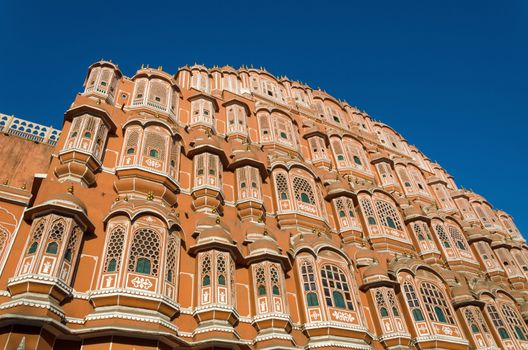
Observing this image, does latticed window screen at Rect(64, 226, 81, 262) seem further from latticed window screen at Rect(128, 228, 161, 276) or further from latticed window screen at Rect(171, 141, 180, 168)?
latticed window screen at Rect(171, 141, 180, 168)

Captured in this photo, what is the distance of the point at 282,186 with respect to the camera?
948 inches

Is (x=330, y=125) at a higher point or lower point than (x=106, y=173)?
higher

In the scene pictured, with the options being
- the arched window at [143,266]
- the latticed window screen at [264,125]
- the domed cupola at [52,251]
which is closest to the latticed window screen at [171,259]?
the arched window at [143,266]

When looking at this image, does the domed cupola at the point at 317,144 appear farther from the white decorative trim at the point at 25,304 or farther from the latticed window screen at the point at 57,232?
the white decorative trim at the point at 25,304

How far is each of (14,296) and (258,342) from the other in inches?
346

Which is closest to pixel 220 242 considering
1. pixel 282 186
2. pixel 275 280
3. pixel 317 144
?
pixel 275 280

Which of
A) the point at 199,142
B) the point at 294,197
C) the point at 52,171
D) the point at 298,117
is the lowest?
the point at 52,171

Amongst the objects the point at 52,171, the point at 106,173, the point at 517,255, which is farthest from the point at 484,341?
the point at 52,171

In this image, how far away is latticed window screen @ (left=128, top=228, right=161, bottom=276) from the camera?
49.5 ft

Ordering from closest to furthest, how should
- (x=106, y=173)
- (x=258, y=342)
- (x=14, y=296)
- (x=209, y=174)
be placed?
1. (x=14, y=296)
2. (x=258, y=342)
3. (x=106, y=173)
4. (x=209, y=174)

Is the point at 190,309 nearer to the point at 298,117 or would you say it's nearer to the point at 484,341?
the point at 484,341

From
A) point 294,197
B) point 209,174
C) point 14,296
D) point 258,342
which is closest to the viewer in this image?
point 14,296

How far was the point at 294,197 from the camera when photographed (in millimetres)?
23500

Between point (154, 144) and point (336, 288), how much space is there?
11800mm
